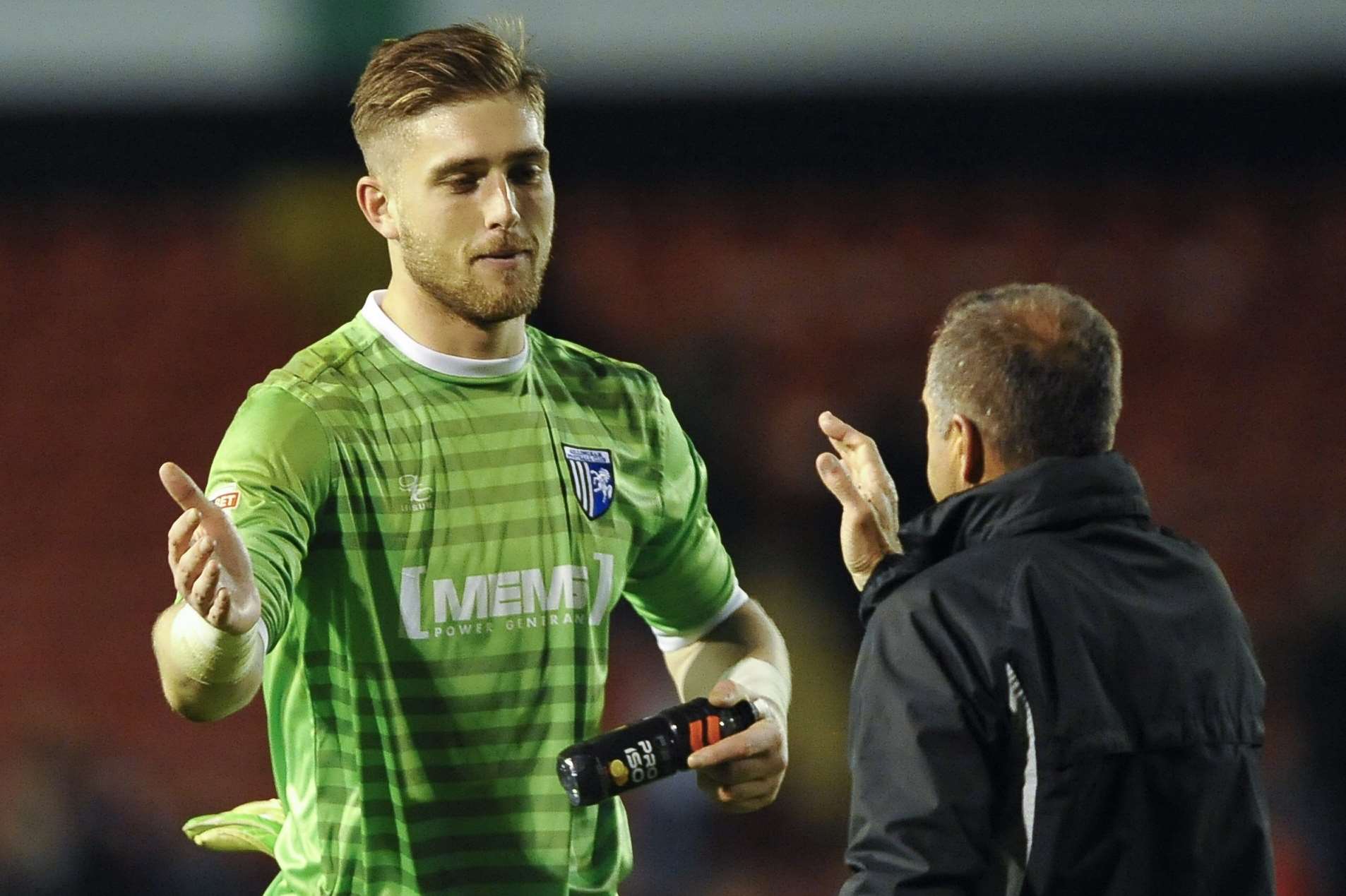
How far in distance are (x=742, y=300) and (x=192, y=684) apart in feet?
22.6

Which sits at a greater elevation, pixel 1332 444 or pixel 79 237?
pixel 79 237

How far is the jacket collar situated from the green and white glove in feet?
3.34

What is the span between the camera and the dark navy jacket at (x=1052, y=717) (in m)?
2.20

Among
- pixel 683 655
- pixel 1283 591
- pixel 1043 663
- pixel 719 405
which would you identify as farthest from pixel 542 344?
pixel 1283 591

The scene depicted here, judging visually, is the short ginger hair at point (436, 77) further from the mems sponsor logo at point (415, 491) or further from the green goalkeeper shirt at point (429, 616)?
the mems sponsor logo at point (415, 491)

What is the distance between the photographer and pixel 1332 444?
9117 millimetres

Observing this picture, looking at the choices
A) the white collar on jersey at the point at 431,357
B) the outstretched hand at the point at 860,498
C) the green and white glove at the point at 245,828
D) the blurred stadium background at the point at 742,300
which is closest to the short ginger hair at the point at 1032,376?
the outstretched hand at the point at 860,498

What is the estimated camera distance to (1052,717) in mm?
2199

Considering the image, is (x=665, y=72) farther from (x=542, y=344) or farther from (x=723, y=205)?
(x=542, y=344)

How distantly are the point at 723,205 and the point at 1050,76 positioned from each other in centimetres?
171

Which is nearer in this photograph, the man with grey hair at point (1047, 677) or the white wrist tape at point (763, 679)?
the man with grey hair at point (1047, 677)

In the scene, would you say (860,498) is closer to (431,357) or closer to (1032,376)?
(1032,376)

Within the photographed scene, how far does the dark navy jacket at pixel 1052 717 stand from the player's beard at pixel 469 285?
0.74 meters

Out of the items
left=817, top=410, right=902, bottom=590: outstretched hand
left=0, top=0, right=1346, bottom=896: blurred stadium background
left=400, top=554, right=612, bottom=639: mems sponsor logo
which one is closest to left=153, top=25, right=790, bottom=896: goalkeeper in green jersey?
left=400, top=554, right=612, bottom=639: mems sponsor logo
